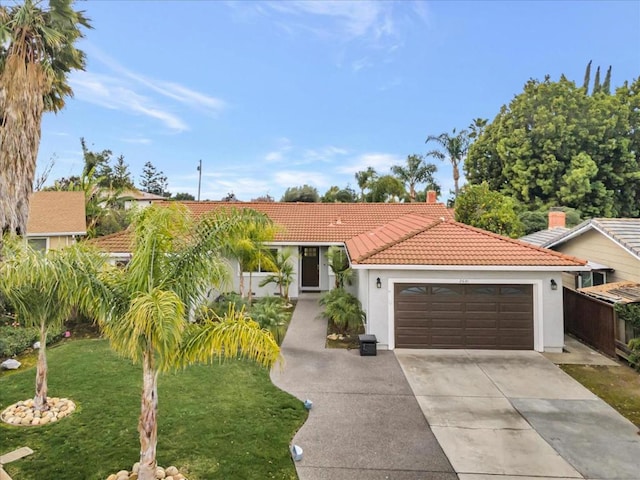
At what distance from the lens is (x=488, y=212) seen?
20047 mm

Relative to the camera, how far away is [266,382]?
9258 millimetres

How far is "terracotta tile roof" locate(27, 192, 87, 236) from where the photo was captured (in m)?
17.3

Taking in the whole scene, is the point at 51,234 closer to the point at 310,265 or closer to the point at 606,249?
the point at 310,265

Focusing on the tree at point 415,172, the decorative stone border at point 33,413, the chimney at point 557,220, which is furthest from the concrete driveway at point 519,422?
the tree at point 415,172

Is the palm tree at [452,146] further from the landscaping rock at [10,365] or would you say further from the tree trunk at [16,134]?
the landscaping rock at [10,365]

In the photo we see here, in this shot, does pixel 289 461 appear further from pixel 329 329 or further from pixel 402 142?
pixel 402 142

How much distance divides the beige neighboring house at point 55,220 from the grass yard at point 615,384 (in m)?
19.0

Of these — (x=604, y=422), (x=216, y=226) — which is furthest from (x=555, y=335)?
(x=216, y=226)

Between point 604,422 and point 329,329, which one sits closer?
point 604,422

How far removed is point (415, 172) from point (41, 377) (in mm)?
43941

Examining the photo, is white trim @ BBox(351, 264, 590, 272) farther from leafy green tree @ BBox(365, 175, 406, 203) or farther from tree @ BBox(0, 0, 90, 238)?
leafy green tree @ BBox(365, 175, 406, 203)

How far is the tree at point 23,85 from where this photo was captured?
11.1m

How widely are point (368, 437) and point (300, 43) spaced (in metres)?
23.4

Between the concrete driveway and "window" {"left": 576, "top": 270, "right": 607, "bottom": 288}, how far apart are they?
5.27m
